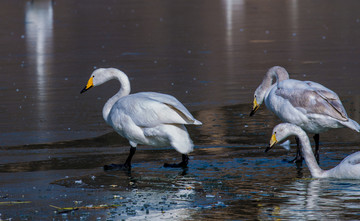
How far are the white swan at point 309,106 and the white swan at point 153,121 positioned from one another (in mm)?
1331

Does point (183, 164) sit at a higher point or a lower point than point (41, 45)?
higher

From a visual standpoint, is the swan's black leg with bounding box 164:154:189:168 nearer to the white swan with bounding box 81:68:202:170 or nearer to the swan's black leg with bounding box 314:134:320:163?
the white swan with bounding box 81:68:202:170

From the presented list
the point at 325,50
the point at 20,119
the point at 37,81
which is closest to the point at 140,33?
the point at 325,50

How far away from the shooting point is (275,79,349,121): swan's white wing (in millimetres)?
8930

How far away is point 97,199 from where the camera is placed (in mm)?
7285

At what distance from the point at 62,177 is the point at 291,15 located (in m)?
21.0

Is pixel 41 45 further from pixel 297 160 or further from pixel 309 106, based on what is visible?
pixel 297 160

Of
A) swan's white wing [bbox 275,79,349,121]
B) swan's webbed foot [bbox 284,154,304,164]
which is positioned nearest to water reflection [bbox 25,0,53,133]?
swan's white wing [bbox 275,79,349,121]

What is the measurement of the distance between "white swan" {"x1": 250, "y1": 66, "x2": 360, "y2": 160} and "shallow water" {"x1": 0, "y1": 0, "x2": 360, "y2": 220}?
379 millimetres

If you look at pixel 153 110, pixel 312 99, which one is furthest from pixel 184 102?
pixel 153 110

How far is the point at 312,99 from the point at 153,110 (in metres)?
1.85

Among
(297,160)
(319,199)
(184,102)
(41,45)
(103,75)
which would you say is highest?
(103,75)

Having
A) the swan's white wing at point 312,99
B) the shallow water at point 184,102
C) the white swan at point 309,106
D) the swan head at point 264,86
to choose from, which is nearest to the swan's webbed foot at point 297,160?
the white swan at point 309,106

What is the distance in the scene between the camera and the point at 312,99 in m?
9.14
